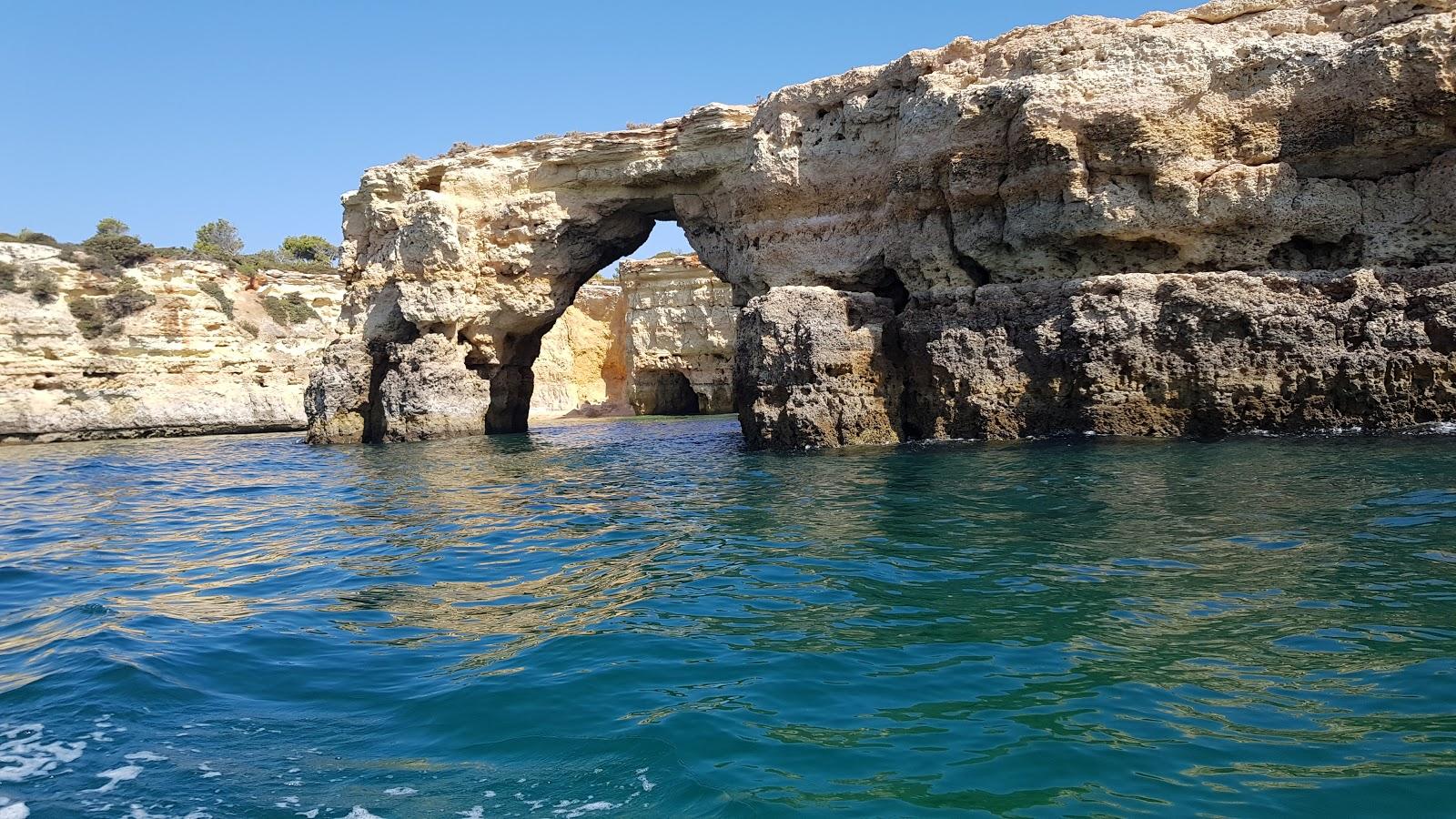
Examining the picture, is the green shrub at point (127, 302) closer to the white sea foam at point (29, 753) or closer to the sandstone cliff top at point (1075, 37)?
the sandstone cliff top at point (1075, 37)

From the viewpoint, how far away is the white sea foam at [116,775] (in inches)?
→ 143

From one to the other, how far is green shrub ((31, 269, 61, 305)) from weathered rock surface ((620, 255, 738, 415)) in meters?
19.1

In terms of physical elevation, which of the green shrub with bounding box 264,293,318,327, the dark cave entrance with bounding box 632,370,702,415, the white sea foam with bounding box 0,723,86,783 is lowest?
the white sea foam with bounding box 0,723,86,783

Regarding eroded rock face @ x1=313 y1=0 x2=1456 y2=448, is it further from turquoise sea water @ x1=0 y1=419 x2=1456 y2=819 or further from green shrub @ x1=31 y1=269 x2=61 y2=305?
green shrub @ x1=31 y1=269 x2=61 y2=305

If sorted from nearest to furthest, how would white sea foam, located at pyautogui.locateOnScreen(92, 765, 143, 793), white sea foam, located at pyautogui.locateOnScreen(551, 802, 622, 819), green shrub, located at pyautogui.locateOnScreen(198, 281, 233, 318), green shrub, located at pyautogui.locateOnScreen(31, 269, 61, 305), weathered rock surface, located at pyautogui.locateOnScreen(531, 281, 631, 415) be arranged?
white sea foam, located at pyautogui.locateOnScreen(551, 802, 622, 819) → white sea foam, located at pyautogui.locateOnScreen(92, 765, 143, 793) → green shrub, located at pyautogui.locateOnScreen(31, 269, 61, 305) → green shrub, located at pyautogui.locateOnScreen(198, 281, 233, 318) → weathered rock surface, located at pyautogui.locateOnScreen(531, 281, 631, 415)

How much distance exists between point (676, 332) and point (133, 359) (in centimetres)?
1846

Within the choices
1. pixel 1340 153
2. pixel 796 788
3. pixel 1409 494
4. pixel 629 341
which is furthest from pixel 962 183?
pixel 629 341

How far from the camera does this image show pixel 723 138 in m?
19.8

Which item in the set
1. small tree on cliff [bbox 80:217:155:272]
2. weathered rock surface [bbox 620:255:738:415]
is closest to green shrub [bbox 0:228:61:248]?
small tree on cliff [bbox 80:217:155:272]

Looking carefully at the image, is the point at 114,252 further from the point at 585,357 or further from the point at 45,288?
the point at 585,357

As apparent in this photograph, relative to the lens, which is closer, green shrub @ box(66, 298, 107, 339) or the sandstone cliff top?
the sandstone cliff top

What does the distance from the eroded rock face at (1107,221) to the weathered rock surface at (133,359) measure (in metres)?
18.5

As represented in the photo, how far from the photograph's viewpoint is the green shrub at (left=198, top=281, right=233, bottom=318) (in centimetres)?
3269

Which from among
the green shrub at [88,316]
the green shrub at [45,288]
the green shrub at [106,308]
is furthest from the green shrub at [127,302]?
the green shrub at [45,288]
